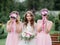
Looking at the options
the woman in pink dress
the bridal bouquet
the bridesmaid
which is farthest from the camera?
the bridesmaid

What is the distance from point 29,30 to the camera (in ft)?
26.5

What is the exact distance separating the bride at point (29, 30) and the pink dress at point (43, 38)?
150 millimetres

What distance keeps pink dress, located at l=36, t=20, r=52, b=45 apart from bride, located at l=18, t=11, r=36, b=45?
0.15 metres

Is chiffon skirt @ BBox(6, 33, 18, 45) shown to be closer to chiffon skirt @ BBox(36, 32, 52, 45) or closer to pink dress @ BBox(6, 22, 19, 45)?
pink dress @ BBox(6, 22, 19, 45)

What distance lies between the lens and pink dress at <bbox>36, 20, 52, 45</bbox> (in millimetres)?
8125

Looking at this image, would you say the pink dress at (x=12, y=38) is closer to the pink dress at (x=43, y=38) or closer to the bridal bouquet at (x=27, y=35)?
the bridal bouquet at (x=27, y=35)

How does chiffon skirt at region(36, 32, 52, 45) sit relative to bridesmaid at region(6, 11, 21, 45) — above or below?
below

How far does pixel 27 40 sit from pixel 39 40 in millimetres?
377

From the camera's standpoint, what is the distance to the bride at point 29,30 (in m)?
8.01

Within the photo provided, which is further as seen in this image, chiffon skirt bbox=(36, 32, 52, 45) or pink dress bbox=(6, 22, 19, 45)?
pink dress bbox=(6, 22, 19, 45)

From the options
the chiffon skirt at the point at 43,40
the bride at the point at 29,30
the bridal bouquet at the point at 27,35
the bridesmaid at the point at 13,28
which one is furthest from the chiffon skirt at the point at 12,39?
the chiffon skirt at the point at 43,40

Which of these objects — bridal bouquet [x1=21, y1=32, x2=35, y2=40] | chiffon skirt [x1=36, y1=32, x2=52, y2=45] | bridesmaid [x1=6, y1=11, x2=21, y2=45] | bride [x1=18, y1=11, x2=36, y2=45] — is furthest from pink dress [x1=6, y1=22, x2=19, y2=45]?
chiffon skirt [x1=36, y1=32, x2=52, y2=45]

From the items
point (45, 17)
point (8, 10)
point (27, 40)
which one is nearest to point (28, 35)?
point (27, 40)

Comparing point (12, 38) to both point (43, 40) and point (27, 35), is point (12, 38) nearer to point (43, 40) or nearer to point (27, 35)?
point (27, 35)
